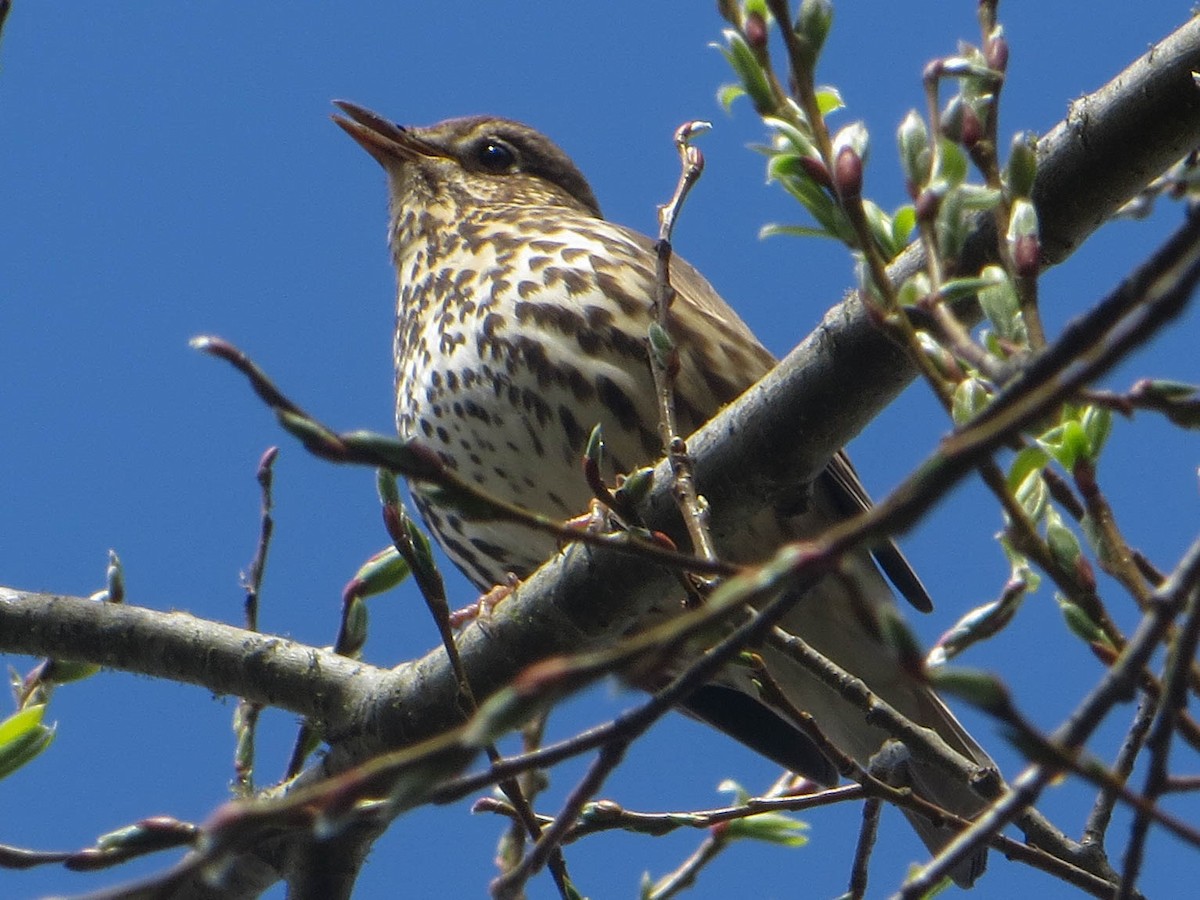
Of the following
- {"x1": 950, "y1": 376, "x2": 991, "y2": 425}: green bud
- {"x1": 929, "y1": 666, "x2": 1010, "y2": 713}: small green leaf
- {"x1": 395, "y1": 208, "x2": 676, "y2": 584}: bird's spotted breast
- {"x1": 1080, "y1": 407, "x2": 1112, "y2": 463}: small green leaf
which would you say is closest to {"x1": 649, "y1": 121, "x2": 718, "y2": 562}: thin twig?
{"x1": 950, "y1": 376, "x2": 991, "y2": 425}: green bud

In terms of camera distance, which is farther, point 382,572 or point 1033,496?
point 382,572

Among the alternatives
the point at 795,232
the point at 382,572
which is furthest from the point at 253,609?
the point at 795,232

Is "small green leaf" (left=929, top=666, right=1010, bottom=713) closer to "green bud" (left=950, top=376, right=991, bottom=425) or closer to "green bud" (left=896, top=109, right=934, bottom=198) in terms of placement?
"green bud" (left=950, top=376, right=991, bottom=425)

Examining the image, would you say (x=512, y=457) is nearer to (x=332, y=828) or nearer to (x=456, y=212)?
(x=456, y=212)

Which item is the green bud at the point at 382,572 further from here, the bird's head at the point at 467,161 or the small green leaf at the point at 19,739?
the bird's head at the point at 467,161

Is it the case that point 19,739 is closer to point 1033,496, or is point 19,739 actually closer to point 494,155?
point 1033,496

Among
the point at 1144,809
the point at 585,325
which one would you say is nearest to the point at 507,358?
the point at 585,325
